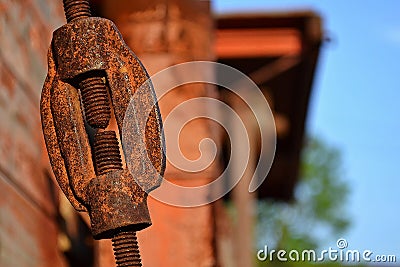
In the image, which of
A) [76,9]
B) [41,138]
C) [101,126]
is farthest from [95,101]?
[41,138]

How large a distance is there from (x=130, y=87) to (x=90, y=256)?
6.24 ft

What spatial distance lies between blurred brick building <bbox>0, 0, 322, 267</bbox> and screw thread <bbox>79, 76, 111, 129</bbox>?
2.67ft

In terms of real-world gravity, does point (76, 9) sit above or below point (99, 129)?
above

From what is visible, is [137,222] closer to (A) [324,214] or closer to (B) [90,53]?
(B) [90,53]

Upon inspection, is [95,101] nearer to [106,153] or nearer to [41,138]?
[106,153]

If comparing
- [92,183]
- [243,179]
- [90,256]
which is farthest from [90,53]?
[243,179]

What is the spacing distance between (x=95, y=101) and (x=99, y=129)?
7cm

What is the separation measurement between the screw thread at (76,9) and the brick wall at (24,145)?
0.84 metres

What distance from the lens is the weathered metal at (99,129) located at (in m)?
1.57

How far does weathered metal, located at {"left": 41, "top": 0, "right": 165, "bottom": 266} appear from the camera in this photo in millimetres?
1568

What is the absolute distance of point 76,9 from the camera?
161 centimetres

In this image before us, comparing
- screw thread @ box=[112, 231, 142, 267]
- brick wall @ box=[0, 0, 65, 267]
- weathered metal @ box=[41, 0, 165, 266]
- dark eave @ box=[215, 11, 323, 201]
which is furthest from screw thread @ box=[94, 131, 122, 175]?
dark eave @ box=[215, 11, 323, 201]

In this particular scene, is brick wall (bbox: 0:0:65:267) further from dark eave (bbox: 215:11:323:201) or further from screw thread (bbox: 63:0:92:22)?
dark eave (bbox: 215:11:323:201)

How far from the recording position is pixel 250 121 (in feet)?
22.9
